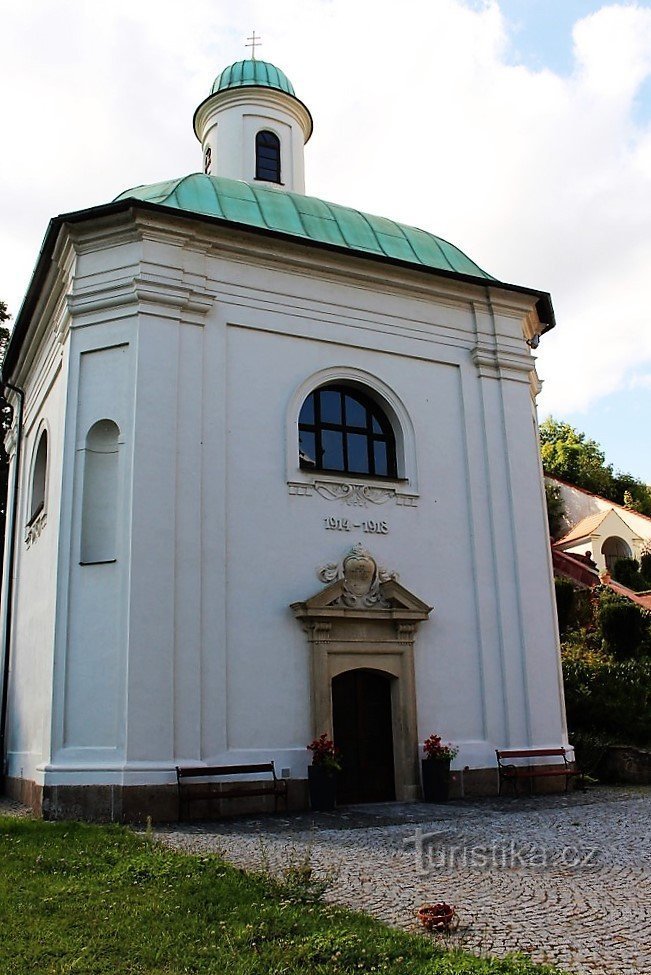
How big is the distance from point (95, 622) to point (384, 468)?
5009 millimetres

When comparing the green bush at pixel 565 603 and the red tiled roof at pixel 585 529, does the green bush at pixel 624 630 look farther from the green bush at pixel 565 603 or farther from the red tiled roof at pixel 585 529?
the red tiled roof at pixel 585 529

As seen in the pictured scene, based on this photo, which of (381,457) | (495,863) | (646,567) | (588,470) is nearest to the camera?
(495,863)

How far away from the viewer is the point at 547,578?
14.1m

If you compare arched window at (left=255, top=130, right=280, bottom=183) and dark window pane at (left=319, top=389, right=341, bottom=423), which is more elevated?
arched window at (left=255, top=130, right=280, bottom=183)

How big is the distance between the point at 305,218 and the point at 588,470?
38327mm

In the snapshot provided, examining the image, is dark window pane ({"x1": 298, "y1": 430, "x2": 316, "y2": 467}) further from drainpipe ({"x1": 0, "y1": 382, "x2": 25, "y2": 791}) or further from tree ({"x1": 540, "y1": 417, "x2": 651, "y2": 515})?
tree ({"x1": 540, "y1": 417, "x2": 651, "y2": 515})

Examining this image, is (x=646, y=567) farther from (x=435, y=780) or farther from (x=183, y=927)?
(x=183, y=927)

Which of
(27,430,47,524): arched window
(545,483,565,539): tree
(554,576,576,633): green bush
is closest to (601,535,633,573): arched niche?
(545,483,565,539): tree

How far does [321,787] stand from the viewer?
11289mm

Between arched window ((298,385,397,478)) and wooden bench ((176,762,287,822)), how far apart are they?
4312 mm

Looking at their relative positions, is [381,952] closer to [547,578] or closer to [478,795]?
[478,795]

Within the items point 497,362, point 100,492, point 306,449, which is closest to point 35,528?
point 100,492

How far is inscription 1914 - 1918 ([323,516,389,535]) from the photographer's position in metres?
12.8

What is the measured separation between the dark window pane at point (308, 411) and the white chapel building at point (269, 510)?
25 millimetres
